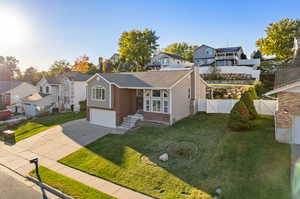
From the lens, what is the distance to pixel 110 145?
42.8 ft

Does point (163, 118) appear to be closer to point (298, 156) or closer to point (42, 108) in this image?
point (298, 156)

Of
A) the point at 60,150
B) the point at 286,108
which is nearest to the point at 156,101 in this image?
the point at 60,150

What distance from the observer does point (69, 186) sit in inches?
336

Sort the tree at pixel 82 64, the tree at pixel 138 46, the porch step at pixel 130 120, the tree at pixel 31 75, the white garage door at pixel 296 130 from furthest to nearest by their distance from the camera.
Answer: the tree at pixel 31 75 → the tree at pixel 82 64 → the tree at pixel 138 46 → the porch step at pixel 130 120 → the white garage door at pixel 296 130

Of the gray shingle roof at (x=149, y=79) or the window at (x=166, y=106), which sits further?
the gray shingle roof at (x=149, y=79)

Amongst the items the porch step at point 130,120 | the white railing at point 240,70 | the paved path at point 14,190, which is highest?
the white railing at point 240,70

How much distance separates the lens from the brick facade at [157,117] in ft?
51.5

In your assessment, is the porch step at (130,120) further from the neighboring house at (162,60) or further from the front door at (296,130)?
the neighboring house at (162,60)

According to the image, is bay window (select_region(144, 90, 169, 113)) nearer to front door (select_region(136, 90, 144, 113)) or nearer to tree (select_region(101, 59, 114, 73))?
front door (select_region(136, 90, 144, 113))

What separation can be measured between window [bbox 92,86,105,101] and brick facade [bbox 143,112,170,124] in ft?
16.7

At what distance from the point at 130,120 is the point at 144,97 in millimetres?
2810

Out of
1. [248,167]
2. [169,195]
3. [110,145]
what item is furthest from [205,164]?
[110,145]

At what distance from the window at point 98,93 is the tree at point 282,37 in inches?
1420

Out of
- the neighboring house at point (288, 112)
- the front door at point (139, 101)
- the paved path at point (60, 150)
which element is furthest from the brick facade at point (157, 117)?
the neighboring house at point (288, 112)
